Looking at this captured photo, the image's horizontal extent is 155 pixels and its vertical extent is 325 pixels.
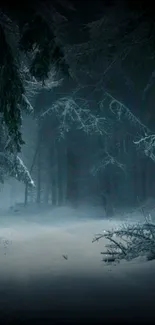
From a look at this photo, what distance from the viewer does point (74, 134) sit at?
28844 mm

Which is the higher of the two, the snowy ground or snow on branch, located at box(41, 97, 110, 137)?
snow on branch, located at box(41, 97, 110, 137)

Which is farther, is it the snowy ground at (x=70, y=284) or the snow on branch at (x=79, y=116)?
the snow on branch at (x=79, y=116)

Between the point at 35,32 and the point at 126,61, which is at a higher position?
the point at 126,61

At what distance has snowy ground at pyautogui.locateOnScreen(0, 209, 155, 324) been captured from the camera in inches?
246

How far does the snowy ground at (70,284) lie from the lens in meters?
6.26

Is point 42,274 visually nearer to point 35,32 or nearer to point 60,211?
point 35,32

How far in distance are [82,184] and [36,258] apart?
1892 centimetres

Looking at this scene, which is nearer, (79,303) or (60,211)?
(79,303)

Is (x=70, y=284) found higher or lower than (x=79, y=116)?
lower

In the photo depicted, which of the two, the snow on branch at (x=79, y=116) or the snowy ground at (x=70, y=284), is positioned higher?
the snow on branch at (x=79, y=116)

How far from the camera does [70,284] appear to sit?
26.7ft

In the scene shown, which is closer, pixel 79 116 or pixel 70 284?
pixel 70 284

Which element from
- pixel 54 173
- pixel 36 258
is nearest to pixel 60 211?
pixel 54 173

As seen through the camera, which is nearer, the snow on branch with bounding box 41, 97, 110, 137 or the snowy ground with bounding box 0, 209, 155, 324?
the snowy ground with bounding box 0, 209, 155, 324
